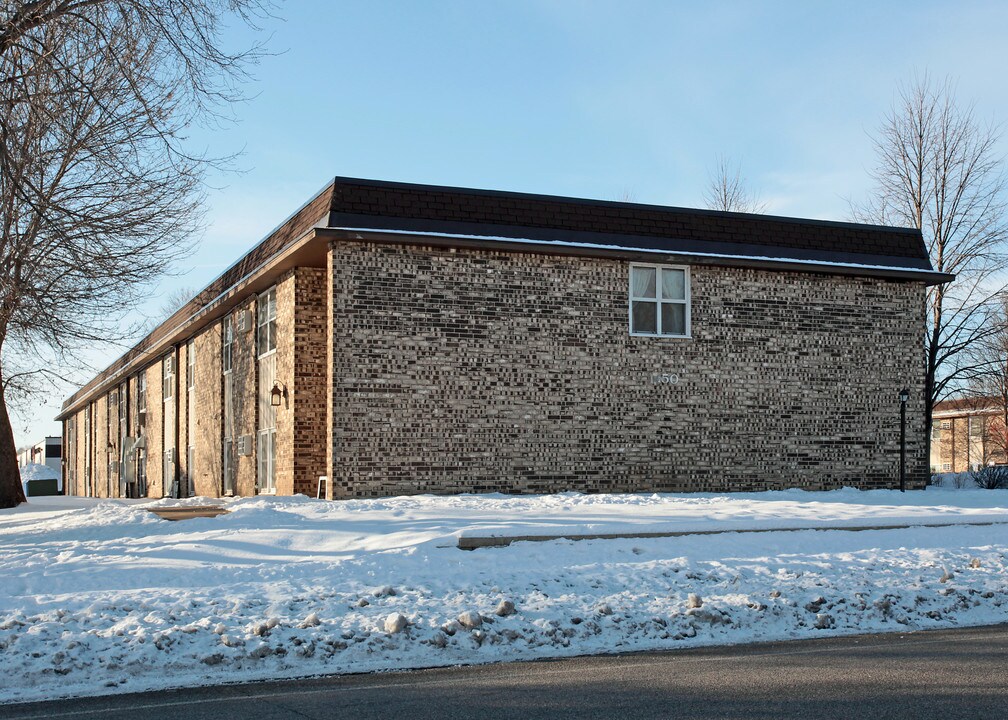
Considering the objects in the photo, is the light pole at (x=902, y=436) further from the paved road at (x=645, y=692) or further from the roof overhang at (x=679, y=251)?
the paved road at (x=645, y=692)

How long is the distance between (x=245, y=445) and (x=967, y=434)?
1805 inches

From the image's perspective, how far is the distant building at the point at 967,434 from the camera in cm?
5256

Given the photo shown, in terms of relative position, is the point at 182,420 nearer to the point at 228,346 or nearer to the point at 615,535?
the point at 228,346

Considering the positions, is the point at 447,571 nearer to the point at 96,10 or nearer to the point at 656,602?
the point at 656,602

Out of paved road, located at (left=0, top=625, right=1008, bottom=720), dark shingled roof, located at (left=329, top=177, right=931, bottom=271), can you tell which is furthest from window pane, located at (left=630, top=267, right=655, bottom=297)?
paved road, located at (left=0, top=625, right=1008, bottom=720)

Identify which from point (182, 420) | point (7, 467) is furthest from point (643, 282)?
point (182, 420)

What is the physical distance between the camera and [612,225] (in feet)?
67.5

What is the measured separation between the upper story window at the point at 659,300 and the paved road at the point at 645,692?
41.7 ft

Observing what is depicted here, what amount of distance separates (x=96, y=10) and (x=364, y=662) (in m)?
10.2

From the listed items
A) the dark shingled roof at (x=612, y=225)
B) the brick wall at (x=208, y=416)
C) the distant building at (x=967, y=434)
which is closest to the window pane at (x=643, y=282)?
the dark shingled roof at (x=612, y=225)

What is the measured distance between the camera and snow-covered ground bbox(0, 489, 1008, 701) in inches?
319

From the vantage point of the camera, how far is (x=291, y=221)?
2133 centimetres

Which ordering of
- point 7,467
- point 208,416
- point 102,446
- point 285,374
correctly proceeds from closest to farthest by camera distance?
1. point 285,374
2. point 7,467
3. point 208,416
4. point 102,446

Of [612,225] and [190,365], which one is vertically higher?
[612,225]
